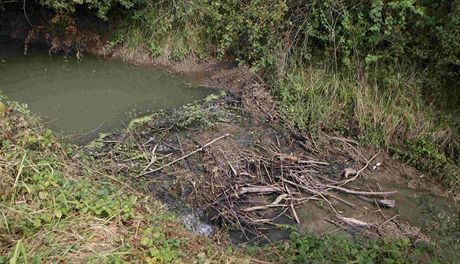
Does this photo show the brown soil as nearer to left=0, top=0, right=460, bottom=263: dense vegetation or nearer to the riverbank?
left=0, top=0, right=460, bottom=263: dense vegetation

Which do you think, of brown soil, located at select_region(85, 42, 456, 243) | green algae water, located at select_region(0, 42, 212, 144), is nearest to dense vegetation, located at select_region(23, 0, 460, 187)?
brown soil, located at select_region(85, 42, 456, 243)

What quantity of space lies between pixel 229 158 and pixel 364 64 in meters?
2.61

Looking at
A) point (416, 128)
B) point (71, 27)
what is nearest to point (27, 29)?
point (71, 27)

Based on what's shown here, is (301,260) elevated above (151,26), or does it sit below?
below

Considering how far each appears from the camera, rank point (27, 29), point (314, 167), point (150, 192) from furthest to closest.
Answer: point (27, 29), point (314, 167), point (150, 192)

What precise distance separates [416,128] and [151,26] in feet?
15.6

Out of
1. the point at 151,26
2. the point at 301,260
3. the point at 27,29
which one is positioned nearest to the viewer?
the point at 301,260

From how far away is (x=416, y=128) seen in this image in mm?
6258

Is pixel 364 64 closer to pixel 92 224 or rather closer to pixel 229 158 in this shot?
pixel 229 158

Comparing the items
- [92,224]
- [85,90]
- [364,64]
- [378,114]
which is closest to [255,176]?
[378,114]

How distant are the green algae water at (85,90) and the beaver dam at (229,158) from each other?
17mm

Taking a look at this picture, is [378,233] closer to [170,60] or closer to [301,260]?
[301,260]

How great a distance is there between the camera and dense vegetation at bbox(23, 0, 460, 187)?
6.14 m

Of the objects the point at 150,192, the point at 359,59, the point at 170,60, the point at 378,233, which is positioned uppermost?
the point at 359,59
